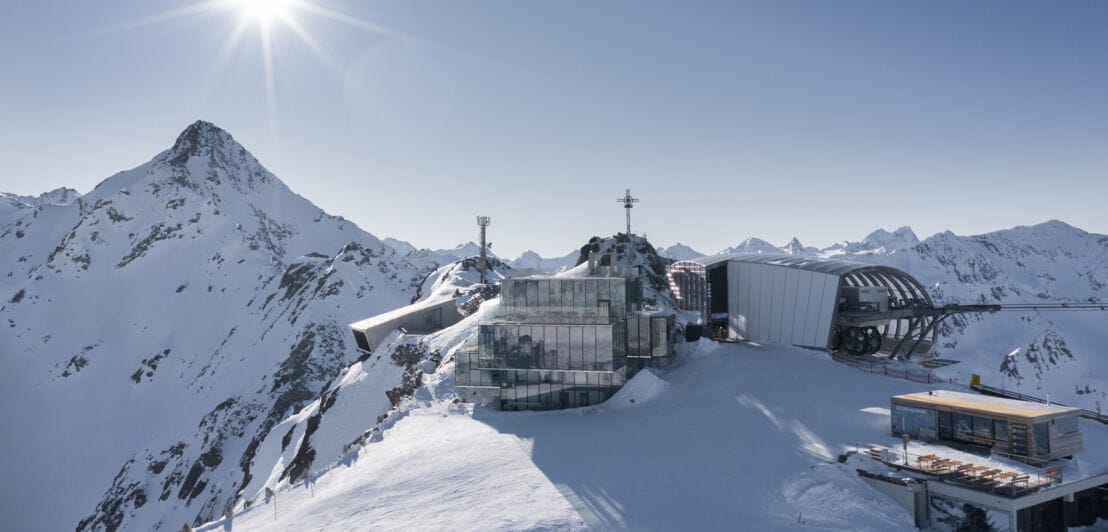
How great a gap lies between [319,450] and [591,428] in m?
29.0

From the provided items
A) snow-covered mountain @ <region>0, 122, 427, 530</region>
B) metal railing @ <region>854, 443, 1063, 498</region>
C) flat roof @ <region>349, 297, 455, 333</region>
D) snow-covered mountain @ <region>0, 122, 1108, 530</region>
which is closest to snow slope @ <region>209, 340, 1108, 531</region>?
snow-covered mountain @ <region>0, 122, 1108, 530</region>

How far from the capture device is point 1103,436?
31.1m

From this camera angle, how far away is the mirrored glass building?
140 ft

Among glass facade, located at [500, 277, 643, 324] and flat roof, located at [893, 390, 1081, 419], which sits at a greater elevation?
glass facade, located at [500, 277, 643, 324]

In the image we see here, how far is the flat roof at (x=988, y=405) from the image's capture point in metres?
27.6

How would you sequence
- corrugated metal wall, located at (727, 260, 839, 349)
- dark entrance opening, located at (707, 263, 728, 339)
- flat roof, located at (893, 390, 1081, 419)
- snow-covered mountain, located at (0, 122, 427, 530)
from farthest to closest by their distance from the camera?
snow-covered mountain, located at (0, 122, 427, 530) → dark entrance opening, located at (707, 263, 728, 339) → corrugated metal wall, located at (727, 260, 839, 349) → flat roof, located at (893, 390, 1081, 419)

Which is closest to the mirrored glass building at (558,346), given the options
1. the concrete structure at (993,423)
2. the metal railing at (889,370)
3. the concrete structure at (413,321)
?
the metal railing at (889,370)

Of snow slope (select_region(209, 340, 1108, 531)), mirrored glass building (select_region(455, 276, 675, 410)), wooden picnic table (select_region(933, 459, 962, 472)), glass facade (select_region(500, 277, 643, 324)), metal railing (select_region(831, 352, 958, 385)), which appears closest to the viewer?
snow slope (select_region(209, 340, 1108, 531))

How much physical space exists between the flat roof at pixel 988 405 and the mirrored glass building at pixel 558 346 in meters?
17.9

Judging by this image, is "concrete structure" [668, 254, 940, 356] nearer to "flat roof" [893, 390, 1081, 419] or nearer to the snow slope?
the snow slope

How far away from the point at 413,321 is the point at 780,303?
4044 centimetres

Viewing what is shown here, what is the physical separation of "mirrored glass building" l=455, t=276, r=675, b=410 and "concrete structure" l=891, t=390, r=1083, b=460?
17.9 meters

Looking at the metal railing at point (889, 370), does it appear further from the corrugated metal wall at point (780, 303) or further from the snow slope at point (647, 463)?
the corrugated metal wall at point (780, 303)

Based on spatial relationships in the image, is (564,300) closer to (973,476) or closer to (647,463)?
(647,463)
